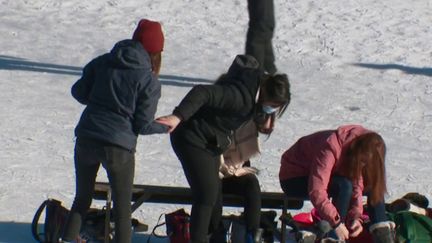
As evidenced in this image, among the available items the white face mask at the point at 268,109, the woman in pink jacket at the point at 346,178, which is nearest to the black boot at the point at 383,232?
the woman in pink jacket at the point at 346,178

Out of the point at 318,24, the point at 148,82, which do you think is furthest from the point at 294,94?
the point at 148,82

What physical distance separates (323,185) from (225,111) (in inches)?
27.9

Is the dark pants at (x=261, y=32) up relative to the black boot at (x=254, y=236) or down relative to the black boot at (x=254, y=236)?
up

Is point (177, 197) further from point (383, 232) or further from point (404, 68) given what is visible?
point (404, 68)

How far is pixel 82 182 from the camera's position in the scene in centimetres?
712

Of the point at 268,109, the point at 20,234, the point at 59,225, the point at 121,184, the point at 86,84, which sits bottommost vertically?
the point at 20,234

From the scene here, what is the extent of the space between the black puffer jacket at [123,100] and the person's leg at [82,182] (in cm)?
9

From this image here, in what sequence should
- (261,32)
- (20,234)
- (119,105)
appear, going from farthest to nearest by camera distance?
(261,32) < (20,234) < (119,105)

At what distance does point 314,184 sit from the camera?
7402 millimetres

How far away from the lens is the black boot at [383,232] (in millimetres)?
7457

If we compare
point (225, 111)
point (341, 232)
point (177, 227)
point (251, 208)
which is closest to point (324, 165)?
point (341, 232)

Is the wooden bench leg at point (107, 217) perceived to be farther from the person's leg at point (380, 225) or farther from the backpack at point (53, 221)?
the person's leg at point (380, 225)

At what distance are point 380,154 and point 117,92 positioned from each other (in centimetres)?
157

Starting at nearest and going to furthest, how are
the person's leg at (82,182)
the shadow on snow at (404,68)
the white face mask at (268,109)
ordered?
the person's leg at (82,182) → the white face mask at (268,109) → the shadow on snow at (404,68)
